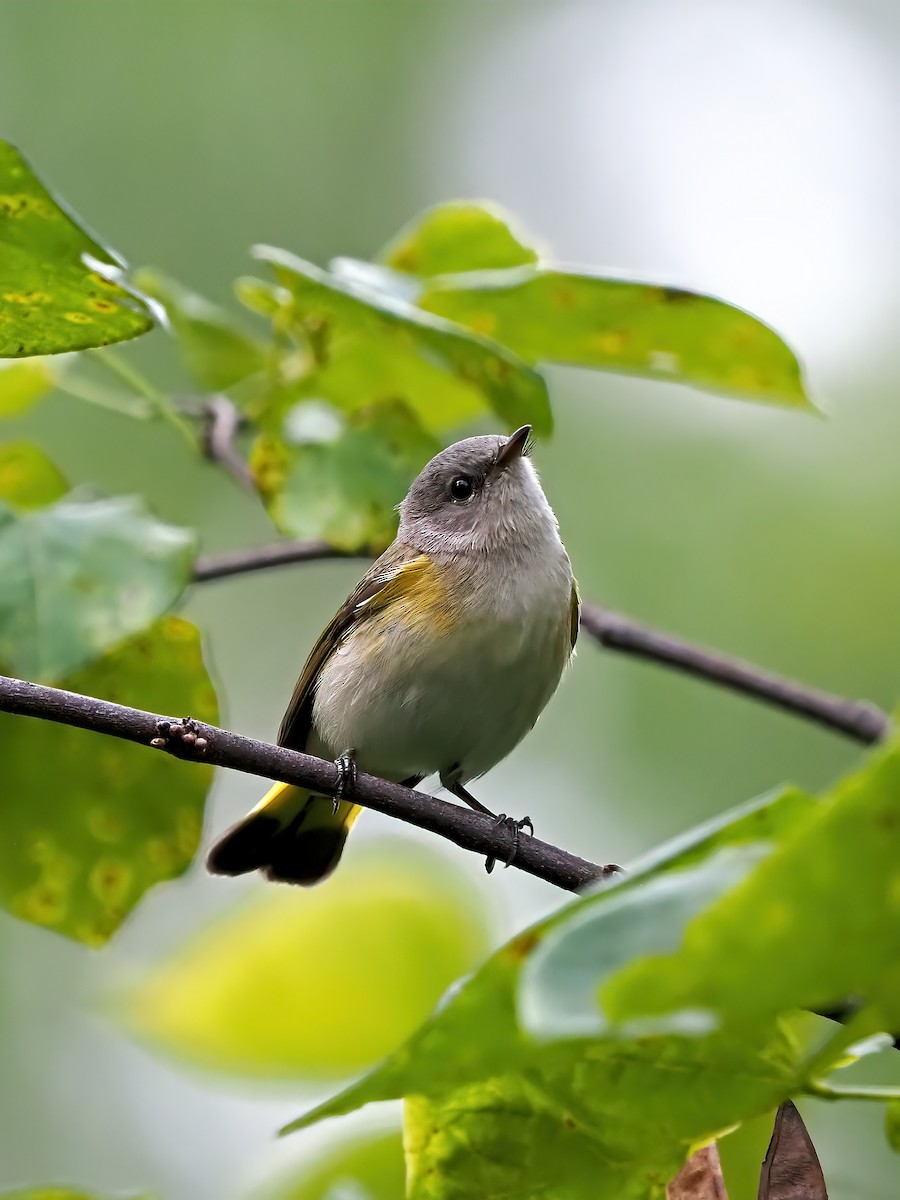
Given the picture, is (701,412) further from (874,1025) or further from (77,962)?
(874,1025)

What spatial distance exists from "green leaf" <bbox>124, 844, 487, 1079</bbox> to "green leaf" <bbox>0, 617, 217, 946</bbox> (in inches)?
12.3

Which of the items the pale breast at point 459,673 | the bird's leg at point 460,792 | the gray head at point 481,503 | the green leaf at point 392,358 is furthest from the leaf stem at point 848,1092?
the bird's leg at point 460,792

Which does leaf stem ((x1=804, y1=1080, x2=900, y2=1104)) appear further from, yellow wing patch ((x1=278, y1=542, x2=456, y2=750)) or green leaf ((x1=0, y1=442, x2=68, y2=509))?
yellow wing patch ((x1=278, y1=542, x2=456, y2=750))

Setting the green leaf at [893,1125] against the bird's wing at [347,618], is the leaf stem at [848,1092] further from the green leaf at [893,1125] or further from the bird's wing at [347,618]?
the bird's wing at [347,618]

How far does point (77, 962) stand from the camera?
681 cm

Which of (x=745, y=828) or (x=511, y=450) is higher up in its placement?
(x=745, y=828)

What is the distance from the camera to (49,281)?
1.59 metres

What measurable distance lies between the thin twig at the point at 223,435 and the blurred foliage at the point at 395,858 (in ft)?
0.06

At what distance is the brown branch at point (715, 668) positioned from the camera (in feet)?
7.20

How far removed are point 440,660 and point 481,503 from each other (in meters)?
0.62

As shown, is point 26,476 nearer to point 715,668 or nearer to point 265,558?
point 265,558

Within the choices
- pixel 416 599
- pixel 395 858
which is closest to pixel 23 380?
pixel 416 599

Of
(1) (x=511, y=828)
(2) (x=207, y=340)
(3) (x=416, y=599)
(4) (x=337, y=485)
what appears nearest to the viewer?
(1) (x=511, y=828)

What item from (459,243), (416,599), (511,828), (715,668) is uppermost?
(459,243)
